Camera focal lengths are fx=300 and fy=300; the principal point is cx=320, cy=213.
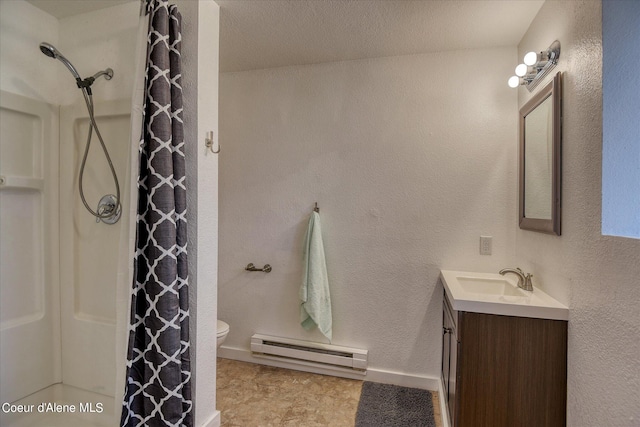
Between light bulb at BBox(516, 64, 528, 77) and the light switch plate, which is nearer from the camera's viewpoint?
light bulb at BBox(516, 64, 528, 77)

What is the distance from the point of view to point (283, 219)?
2.40 metres

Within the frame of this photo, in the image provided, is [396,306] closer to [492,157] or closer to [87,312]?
[492,157]

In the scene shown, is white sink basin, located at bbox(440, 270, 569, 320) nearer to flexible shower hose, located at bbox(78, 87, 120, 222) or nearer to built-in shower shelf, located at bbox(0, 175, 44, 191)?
flexible shower hose, located at bbox(78, 87, 120, 222)

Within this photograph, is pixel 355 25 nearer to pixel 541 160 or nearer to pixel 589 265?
pixel 541 160

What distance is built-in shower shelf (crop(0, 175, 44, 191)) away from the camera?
1530mm

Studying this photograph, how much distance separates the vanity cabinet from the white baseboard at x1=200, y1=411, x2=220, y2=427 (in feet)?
4.13

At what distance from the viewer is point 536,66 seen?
1.54 m

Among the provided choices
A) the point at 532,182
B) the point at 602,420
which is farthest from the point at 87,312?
the point at 532,182

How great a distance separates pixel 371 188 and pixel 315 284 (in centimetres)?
82

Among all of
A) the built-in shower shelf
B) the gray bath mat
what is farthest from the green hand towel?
the built-in shower shelf

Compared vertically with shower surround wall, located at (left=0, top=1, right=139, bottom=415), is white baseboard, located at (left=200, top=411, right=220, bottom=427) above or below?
below

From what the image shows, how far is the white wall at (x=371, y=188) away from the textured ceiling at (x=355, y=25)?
0.13 metres

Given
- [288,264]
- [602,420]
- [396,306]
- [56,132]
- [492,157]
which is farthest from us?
[288,264]

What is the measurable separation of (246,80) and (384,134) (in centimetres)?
123
